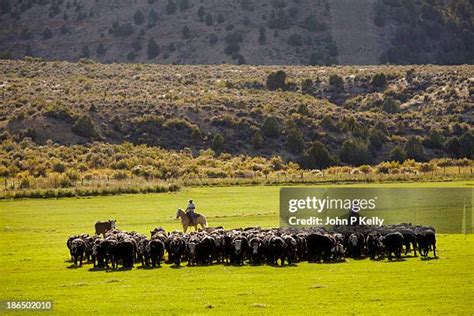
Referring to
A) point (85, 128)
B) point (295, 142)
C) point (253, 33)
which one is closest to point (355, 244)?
point (295, 142)

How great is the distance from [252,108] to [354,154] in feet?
65.9

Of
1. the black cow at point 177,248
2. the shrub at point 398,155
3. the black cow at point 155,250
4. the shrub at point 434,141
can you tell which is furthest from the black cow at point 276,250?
the shrub at point 434,141

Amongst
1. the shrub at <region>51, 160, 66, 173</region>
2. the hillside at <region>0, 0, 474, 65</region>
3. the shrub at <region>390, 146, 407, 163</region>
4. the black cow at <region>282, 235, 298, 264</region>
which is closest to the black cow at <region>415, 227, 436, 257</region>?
the black cow at <region>282, 235, 298, 264</region>

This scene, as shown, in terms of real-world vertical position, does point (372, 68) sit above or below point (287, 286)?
above

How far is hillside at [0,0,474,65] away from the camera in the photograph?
17625cm

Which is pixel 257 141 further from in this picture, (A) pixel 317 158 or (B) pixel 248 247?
(B) pixel 248 247

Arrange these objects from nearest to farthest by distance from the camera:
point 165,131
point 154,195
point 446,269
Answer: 1. point 446,269
2. point 154,195
3. point 165,131

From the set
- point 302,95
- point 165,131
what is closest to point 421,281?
point 165,131

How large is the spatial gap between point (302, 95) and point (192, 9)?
214ft

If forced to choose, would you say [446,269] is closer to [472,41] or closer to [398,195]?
[398,195]

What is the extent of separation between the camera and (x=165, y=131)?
10756cm

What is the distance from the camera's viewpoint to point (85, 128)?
102438mm

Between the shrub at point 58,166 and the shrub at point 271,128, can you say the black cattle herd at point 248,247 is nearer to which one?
the shrub at point 58,166

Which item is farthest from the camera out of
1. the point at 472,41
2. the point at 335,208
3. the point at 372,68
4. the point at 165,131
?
the point at 472,41
